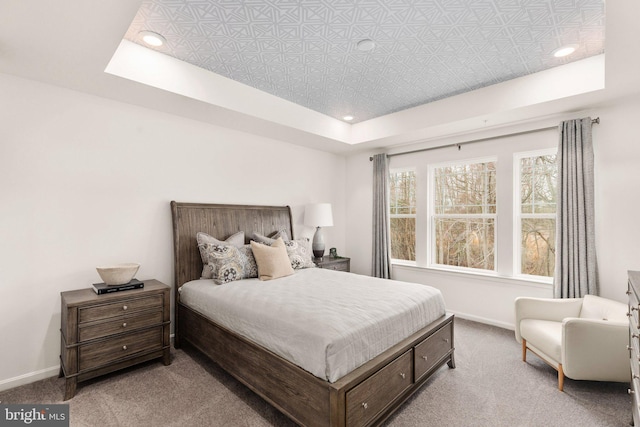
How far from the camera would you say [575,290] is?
3.02 m

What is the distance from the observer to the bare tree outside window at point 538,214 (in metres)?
3.46

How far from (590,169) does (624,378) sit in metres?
1.89

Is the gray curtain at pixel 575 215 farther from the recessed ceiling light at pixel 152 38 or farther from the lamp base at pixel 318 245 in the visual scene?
the recessed ceiling light at pixel 152 38

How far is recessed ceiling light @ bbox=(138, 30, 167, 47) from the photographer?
2.32 meters

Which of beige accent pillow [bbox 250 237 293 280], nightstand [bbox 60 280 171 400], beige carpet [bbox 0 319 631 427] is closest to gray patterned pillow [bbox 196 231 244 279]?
beige accent pillow [bbox 250 237 293 280]

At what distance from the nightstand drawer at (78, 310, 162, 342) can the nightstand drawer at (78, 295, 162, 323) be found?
0.05m

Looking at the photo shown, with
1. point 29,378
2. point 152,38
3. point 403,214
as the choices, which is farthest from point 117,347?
point 403,214

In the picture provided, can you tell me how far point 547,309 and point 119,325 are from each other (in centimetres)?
375

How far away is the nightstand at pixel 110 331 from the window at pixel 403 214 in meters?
3.38

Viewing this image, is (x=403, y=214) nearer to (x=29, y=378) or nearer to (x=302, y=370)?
(x=302, y=370)

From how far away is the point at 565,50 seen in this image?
8.32 ft

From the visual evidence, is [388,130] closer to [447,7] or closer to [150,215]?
[447,7]

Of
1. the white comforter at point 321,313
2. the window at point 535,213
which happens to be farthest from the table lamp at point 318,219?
the window at point 535,213

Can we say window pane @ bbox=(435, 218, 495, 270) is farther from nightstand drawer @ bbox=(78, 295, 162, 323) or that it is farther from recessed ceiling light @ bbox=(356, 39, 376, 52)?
nightstand drawer @ bbox=(78, 295, 162, 323)
